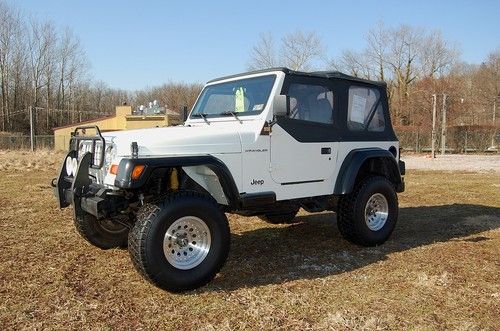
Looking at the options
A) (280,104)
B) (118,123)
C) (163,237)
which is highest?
(118,123)

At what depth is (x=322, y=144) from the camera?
5676mm

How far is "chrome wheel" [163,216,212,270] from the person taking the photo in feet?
14.4

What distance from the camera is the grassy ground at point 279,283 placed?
12.5 ft

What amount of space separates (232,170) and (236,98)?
3.74 ft

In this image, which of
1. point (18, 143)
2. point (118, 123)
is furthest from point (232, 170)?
point (18, 143)

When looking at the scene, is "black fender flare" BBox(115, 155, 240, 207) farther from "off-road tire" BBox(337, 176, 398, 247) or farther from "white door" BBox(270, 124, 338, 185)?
"off-road tire" BBox(337, 176, 398, 247)

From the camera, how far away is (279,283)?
470cm

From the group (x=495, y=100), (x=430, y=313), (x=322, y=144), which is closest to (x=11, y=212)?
(x=322, y=144)

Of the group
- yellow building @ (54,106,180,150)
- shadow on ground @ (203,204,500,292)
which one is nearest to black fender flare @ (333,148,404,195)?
shadow on ground @ (203,204,500,292)

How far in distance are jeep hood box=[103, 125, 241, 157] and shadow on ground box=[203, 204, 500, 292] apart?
134cm

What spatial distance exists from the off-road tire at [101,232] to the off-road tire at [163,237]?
1456 millimetres

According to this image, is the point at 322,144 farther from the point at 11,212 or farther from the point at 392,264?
the point at 11,212

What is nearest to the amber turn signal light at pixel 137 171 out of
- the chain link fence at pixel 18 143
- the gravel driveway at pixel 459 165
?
the gravel driveway at pixel 459 165

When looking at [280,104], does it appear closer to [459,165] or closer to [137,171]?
[137,171]
